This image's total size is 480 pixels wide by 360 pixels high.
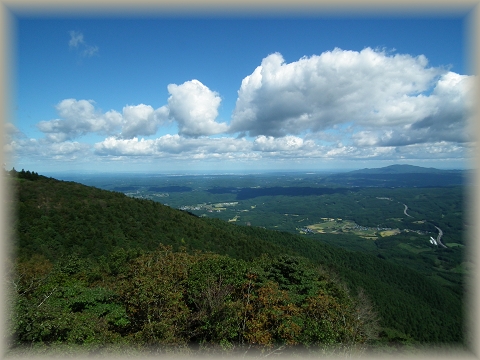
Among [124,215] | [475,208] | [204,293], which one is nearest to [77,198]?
[124,215]

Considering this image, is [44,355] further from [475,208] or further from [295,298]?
[295,298]

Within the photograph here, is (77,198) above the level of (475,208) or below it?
below

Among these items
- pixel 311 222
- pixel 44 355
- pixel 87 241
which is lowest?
pixel 311 222

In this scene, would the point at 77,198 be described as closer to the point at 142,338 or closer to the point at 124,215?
the point at 124,215

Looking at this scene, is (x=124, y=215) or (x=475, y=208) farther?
(x=124, y=215)

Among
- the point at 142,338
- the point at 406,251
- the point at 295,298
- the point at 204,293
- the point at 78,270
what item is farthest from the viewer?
the point at 406,251

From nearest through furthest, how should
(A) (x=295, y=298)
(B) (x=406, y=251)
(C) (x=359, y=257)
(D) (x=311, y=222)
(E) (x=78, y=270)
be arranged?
1. (A) (x=295, y=298)
2. (E) (x=78, y=270)
3. (C) (x=359, y=257)
4. (B) (x=406, y=251)
5. (D) (x=311, y=222)
